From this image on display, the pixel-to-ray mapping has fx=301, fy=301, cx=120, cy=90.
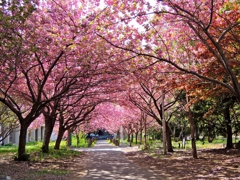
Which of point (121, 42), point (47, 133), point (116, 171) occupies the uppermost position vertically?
point (121, 42)

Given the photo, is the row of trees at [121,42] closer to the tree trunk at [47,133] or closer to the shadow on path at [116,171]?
the shadow on path at [116,171]

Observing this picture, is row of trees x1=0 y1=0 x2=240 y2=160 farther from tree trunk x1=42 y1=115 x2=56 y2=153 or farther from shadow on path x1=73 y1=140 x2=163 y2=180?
tree trunk x1=42 y1=115 x2=56 y2=153

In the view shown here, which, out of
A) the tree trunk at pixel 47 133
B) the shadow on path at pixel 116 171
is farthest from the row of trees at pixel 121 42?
the tree trunk at pixel 47 133

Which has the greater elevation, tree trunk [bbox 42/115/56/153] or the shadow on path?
tree trunk [bbox 42/115/56/153]

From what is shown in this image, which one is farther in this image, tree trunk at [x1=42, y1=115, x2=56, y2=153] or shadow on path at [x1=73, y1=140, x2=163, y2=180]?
tree trunk at [x1=42, y1=115, x2=56, y2=153]

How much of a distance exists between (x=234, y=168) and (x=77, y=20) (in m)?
7.73

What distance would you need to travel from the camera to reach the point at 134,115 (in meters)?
32.7

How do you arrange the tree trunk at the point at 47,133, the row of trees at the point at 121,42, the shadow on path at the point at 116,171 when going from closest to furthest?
1. the row of trees at the point at 121,42
2. the shadow on path at the point at 116,171
3. the tree trunk at the point at 47,133

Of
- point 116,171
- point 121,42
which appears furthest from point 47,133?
point 121,42

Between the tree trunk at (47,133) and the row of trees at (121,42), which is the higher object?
the row of trees at (121,42)

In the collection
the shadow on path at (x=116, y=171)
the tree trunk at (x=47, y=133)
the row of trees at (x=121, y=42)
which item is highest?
the row of trees at (x=121, y=42)

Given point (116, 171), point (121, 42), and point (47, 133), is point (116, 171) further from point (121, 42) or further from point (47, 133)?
point (47, 133)

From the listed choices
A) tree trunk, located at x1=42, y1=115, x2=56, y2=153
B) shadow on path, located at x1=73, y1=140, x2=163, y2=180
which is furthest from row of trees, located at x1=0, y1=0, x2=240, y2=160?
tree trunk, located at x1=42, y1=115, x2=56, y2=153

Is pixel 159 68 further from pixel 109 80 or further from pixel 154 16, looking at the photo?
pixel 154 16
